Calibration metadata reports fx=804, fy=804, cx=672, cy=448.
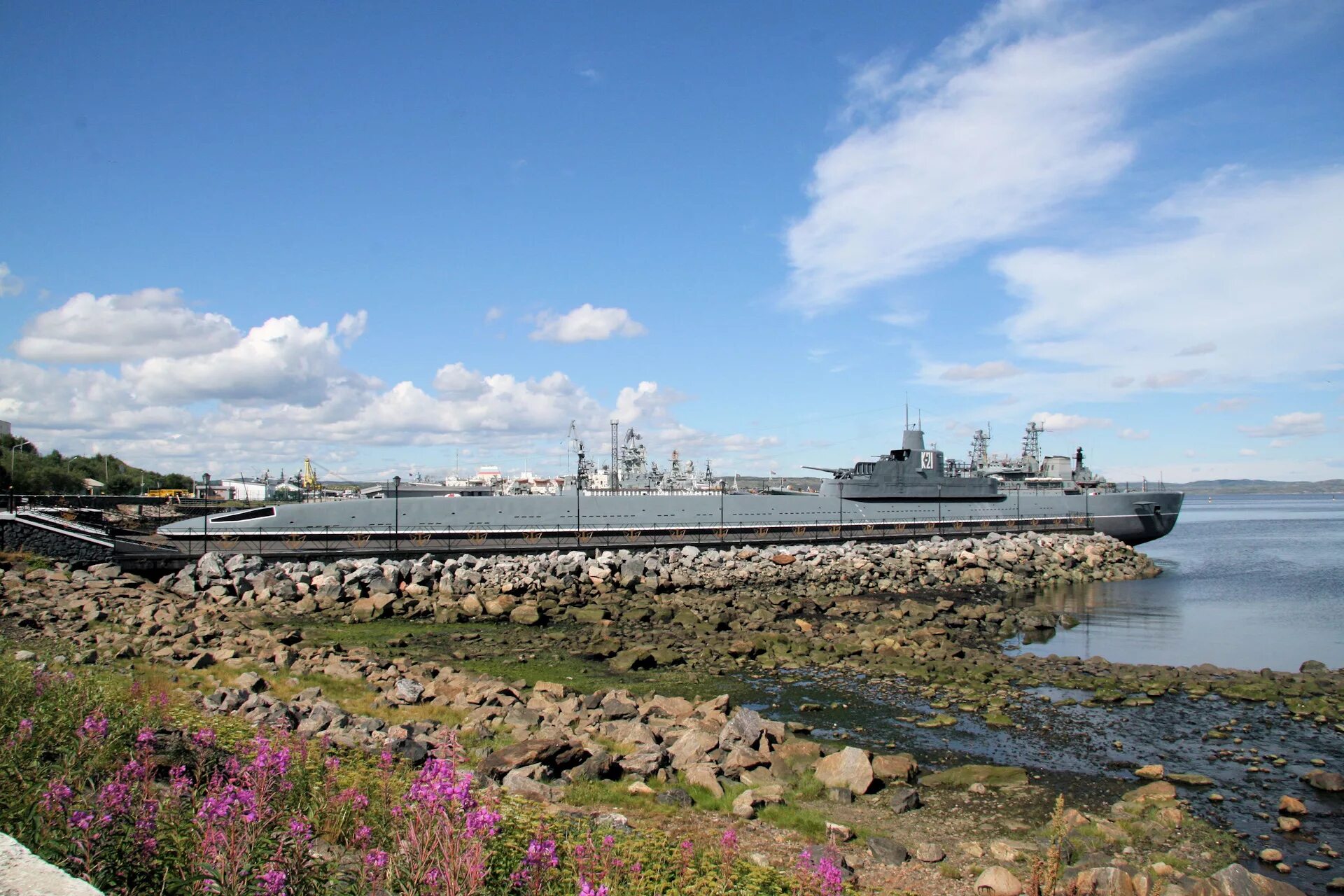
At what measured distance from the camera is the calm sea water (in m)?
21.1

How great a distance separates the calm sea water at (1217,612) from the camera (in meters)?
21.1

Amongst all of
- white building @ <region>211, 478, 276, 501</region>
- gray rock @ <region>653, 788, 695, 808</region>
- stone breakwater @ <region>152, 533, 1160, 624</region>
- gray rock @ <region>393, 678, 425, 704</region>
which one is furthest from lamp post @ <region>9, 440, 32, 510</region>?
gray rock @ <region>653, 788, 695, 808</region>

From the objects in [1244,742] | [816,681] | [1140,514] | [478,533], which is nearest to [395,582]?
[478,533]

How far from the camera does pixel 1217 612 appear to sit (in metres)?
28.1

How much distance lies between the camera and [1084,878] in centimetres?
721

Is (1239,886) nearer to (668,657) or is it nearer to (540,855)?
(540,855)

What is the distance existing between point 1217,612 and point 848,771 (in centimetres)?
2498

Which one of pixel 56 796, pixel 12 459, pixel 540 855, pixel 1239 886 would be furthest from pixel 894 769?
pixel 12 459

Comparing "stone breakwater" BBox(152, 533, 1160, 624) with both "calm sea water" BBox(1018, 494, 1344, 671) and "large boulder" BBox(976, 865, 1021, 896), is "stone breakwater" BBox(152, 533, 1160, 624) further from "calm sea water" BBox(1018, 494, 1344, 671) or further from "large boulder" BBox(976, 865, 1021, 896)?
"large boulder" BBox(976, 865, 1021, 896)

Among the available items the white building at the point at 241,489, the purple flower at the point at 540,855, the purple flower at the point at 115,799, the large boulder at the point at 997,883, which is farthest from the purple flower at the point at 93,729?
the white building at the point at 241,489

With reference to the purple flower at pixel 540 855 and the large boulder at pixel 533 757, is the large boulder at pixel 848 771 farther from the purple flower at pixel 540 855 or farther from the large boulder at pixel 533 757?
the purple flower at pixel 540 855

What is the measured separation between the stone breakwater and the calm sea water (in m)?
3.28

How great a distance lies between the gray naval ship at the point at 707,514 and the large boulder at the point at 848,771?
981 inches

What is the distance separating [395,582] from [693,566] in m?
11.7
